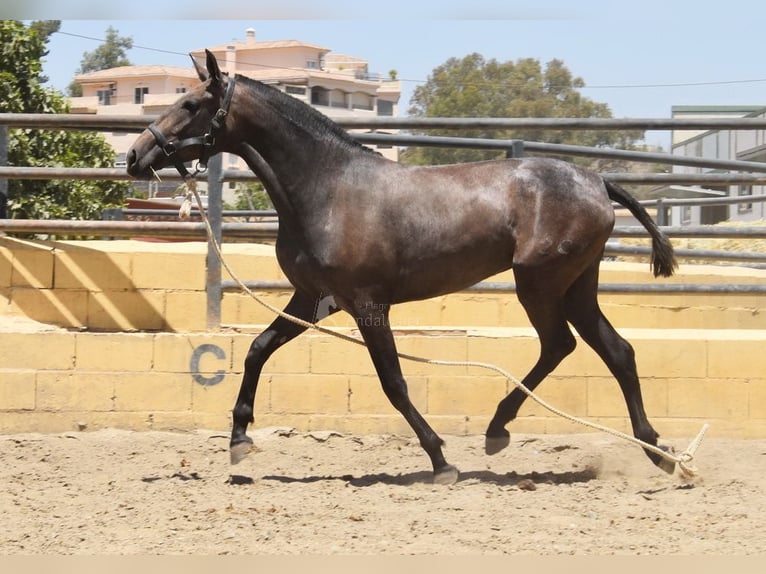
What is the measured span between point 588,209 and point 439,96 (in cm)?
6530

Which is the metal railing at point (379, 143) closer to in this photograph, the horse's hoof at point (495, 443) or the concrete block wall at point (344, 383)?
the concrete block wall at point (344, 383)

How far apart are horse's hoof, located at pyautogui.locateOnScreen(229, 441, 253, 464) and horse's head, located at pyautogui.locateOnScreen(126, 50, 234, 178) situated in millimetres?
1602

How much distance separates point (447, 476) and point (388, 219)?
55.9 inches

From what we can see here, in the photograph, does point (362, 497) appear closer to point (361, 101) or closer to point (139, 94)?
point (361, 101)

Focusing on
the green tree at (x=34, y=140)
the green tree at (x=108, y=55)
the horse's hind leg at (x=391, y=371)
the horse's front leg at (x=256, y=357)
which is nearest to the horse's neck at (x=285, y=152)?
the horse's front leg at (x=256, y=357)

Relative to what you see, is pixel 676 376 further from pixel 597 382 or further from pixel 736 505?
pixel 736 505

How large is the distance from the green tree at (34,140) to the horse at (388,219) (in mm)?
4436

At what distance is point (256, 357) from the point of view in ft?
18.6

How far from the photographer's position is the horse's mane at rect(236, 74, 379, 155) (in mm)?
5538

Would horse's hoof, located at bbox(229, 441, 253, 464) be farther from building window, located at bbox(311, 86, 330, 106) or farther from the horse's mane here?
building window, located at bbox(311, 86, 330, 106)

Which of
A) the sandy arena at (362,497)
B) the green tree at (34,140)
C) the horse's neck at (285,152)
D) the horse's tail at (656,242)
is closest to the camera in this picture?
the sandy arena at (362,497)

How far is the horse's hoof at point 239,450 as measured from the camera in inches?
224

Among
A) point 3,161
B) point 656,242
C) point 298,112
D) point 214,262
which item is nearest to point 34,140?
point 3,161

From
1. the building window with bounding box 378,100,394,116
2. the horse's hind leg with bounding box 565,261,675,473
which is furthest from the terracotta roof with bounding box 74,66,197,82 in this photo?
the horse's hind leg with bounding box 565,261,675,473
